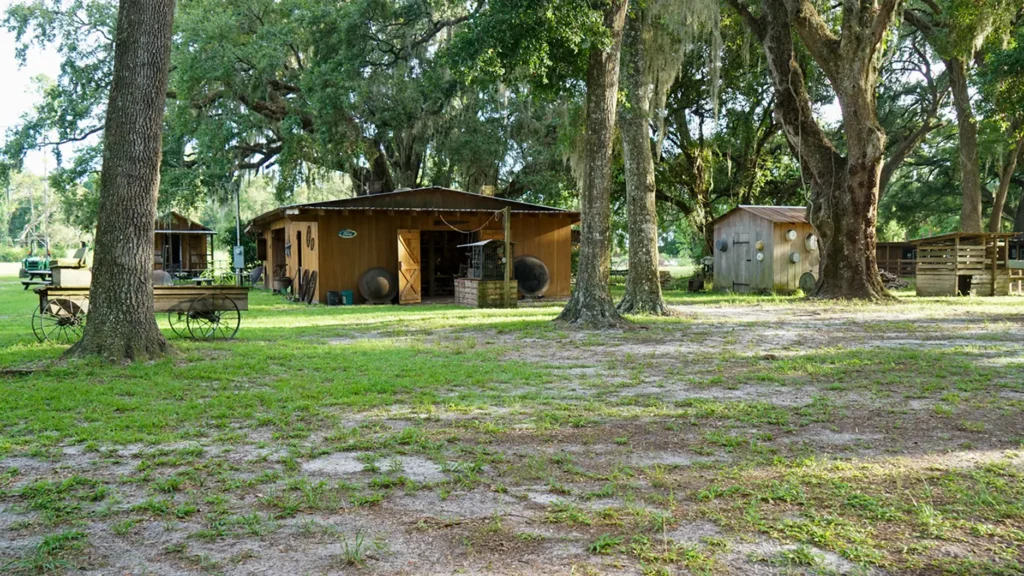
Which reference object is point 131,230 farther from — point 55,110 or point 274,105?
point 55,110

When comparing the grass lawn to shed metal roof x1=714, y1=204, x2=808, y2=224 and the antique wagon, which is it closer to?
the antique wagon

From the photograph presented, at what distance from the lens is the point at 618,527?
3.58 m

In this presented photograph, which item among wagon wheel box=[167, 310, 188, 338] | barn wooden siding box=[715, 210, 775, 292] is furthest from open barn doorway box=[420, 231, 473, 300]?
wagon wheel box=[167, 310, 188, 338]

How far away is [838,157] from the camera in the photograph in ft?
62.6

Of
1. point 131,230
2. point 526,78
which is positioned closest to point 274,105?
point 526,78

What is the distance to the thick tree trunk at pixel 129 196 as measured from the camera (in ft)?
28.3

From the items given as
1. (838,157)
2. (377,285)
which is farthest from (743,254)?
(377,285)

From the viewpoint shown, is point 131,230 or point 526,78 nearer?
point 131,230

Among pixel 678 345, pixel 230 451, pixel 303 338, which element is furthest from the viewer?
pixel 303 338

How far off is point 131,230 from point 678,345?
6.93m

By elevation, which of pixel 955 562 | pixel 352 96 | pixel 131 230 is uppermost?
pixel 352 96

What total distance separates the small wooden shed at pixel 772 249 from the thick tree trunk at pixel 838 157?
3.67 metres

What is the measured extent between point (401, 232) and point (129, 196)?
11.9m

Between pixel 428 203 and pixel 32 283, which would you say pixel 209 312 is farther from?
pixel 32 283
